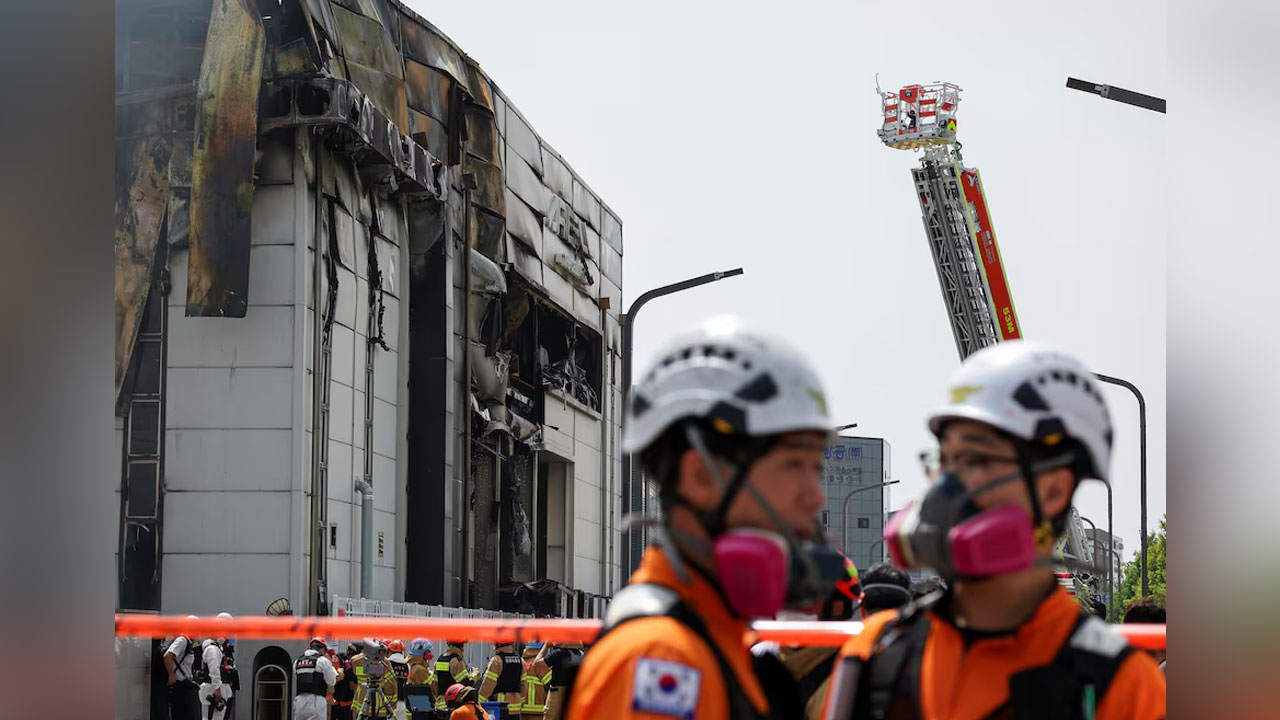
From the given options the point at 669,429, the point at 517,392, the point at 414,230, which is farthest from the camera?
the point at 517,392

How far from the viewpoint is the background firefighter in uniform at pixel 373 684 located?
1806cm

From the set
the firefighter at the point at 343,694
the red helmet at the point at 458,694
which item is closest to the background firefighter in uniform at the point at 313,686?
the firefighter at the point at 343,694

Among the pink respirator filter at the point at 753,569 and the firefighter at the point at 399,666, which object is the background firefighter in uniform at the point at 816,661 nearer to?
the pink respirator filter at the point at 753,569

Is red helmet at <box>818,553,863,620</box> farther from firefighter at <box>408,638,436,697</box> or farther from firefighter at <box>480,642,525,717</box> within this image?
firefighter at <box>408,638,436,697</box>

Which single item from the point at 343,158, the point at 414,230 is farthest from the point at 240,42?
the point at 414,230

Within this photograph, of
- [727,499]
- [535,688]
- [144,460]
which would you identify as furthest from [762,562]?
[144,460]

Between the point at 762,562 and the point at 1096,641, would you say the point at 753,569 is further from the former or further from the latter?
the point at 1096,641

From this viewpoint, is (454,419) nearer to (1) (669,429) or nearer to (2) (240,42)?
(2) (240,42)

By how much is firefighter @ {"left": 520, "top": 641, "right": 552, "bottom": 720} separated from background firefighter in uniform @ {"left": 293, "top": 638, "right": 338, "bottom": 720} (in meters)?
2.20

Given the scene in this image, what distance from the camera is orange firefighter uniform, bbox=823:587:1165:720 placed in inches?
135

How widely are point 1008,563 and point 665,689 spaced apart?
86 cm

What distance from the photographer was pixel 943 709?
3.56m
